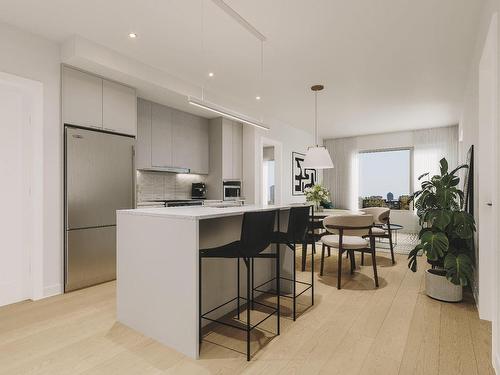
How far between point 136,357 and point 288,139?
565 cm

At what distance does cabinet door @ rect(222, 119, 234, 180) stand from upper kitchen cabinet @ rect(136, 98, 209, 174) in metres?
0.36

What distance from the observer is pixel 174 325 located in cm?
205

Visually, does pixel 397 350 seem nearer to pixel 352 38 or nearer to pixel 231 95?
pixel 352 38

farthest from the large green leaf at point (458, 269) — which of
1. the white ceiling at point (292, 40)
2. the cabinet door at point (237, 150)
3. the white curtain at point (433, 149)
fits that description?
the white curtain at point (433, 149)

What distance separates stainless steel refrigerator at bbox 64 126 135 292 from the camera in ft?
10.4

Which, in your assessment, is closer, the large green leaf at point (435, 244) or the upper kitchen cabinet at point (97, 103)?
the large green leaf at point (435, 244)

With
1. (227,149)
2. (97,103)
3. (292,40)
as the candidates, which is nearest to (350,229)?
(292,40)

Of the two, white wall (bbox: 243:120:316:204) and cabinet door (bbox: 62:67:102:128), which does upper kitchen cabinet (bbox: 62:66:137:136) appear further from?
white wall (bbox: 243:120:316:204)

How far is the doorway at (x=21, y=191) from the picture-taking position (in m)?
2.91

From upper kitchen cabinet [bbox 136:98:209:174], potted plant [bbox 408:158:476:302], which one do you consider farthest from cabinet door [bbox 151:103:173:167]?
potted plant [bbox 408:158:476:302]

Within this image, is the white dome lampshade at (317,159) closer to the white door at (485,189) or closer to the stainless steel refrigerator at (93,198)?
the white door at (485,189)

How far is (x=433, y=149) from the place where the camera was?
7.10 m

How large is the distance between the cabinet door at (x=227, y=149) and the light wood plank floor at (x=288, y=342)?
302 centimetres

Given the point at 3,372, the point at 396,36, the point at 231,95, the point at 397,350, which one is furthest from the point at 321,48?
the point at 3,372
